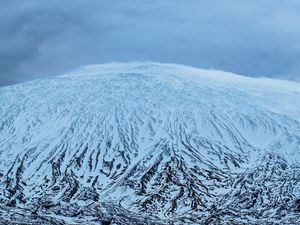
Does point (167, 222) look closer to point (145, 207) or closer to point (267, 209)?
point (145, 207)

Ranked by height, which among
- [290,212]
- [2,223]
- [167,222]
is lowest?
[2,223]

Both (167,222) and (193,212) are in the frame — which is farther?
(193,212)

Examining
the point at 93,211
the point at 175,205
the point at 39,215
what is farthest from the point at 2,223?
the point at 175,205

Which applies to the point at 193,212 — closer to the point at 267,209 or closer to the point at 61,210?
the point at 267,209

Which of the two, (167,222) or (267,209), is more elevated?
(267,209)

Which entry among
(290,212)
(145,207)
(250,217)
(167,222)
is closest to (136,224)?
(167,222)

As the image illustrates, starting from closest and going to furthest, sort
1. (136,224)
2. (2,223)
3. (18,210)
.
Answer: (2,223) < (136,224) < (18,210)

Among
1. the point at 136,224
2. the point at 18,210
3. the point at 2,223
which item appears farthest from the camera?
the point at 18,210

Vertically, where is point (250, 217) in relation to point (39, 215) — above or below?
above

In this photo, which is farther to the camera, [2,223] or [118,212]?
[118,212]
